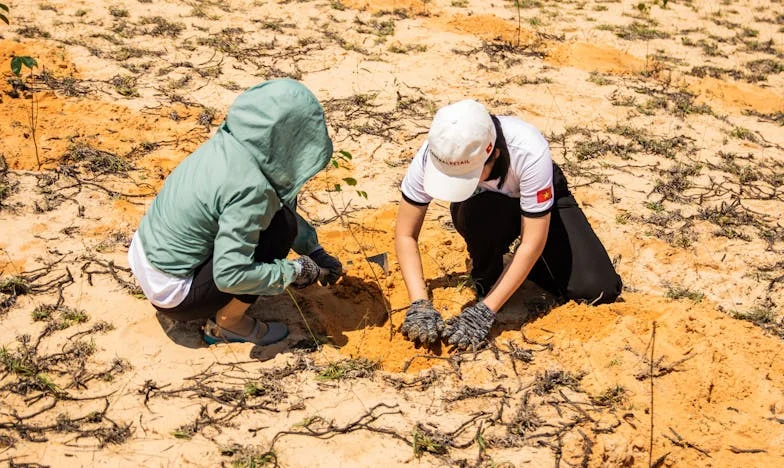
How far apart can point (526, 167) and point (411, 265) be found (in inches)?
24.1

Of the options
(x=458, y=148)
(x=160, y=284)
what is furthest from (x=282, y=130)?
(x=160, y=284)

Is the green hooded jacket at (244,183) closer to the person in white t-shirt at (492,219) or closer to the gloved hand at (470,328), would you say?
the person in white t-shirt at (492,219)

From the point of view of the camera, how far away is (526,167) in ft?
9.56

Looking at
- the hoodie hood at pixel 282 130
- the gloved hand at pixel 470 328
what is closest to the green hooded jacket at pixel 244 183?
the hoodie hood at pixel 282 130

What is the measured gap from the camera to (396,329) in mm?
3305

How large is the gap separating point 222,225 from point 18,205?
1.85m

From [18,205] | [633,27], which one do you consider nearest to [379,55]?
[633,27]

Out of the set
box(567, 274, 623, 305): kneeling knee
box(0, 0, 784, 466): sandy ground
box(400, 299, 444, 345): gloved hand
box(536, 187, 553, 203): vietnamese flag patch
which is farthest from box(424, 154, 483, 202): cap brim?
box(567, 274, 623, 305): kneeling knee

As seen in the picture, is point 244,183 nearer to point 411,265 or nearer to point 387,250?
point 411,265

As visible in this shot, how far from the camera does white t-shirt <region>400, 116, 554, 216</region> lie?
2.90 meters

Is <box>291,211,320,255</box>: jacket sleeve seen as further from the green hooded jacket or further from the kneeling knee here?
the kneeling knee

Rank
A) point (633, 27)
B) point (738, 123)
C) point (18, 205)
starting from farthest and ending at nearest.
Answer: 1. point (633, 27)
2. point (738, 123)
3. point (18, 205)

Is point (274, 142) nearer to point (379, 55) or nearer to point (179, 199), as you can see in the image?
point (179, 199)

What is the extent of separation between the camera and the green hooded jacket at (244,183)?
2.56 m
